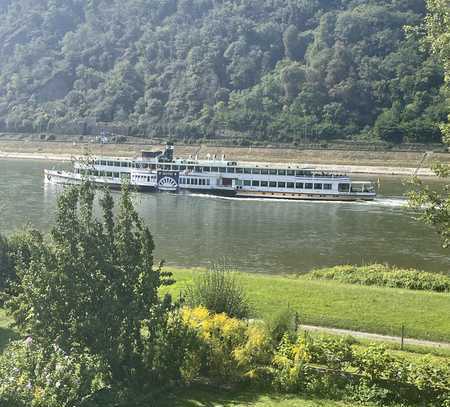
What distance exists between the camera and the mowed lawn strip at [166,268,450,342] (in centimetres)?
1684

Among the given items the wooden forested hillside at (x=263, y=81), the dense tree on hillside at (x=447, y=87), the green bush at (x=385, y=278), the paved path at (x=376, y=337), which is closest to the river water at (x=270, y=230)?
the green bush at (x=385, y=278)

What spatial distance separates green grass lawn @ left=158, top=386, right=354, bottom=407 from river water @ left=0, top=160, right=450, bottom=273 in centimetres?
1872

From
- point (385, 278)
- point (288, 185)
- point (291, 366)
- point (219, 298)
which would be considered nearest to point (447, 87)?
point (291, 366)

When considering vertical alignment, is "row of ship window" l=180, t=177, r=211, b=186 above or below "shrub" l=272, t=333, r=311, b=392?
below

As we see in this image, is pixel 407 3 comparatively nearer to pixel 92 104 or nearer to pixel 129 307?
pixel 92 104

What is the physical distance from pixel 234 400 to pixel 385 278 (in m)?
15.3

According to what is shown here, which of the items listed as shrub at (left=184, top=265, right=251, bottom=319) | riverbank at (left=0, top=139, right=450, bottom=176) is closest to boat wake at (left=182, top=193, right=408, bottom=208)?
riverbank at (left=0, top=139, right=450, bottom=176)

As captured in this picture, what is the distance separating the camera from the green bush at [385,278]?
24.3 metres

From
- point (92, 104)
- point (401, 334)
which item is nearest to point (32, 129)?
point (92, 104)

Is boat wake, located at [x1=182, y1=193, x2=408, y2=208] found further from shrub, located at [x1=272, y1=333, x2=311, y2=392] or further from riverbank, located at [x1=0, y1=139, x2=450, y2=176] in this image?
shrub, located at [x1=272, y1=333, x2=311, y2=392]

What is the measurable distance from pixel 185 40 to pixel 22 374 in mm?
188323

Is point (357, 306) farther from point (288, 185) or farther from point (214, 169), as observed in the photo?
point (214, 169)

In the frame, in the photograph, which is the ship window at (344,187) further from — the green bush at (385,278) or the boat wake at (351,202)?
the green bush at (385,278)

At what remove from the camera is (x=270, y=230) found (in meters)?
45.2
